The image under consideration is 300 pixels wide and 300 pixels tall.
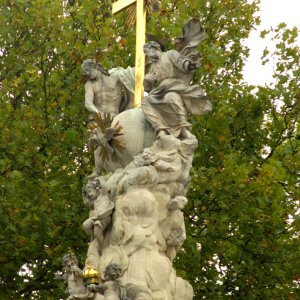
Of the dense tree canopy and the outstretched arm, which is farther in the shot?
the dense tree canopy

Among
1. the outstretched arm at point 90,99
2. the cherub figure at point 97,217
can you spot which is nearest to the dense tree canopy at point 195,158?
the outstretched arm at point 90,99

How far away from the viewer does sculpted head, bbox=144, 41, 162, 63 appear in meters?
11.5

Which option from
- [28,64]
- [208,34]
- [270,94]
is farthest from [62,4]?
[270,94]

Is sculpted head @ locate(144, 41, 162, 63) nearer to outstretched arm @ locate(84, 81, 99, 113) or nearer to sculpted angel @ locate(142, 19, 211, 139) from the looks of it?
sculpted angel @ locate(142, 19, 211, 139)

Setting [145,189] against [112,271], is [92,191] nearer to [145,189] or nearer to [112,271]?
[145,189]

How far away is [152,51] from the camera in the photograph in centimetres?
1152

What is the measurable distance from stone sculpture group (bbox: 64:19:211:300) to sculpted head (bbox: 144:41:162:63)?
11 mm

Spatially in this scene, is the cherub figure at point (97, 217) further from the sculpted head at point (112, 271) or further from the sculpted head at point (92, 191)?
the sculpted head at point (112, 271)

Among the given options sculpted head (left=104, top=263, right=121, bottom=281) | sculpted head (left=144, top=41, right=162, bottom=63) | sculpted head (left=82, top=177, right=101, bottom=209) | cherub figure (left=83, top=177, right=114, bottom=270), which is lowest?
sculpted head (left=104, top=263, right=121, bottom=281)

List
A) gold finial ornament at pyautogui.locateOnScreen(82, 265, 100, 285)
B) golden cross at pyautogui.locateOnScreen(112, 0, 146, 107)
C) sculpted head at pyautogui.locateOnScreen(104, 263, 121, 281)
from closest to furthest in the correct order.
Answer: sculpted head at pyautogui.locateOnScreen(104, 263, 121, 281) < gold finial ornament at pyautogui.locateOnScreen(82, 265, 100, 285) < golden cross at pyautogui.locateOnScreen(112, 0, 146, 107)

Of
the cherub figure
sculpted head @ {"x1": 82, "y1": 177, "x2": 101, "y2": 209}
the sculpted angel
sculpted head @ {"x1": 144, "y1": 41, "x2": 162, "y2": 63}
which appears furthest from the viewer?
sculpted head @ {"x1": 144, "y1": 41, "x2": 162, "y2": 63}

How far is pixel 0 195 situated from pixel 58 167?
1.15 meters

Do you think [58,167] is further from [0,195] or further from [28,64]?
[28,64]

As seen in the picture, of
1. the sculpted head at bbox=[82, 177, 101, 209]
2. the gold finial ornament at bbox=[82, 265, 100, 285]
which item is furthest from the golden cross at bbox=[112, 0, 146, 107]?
Answer: the gold finial ornament at bbox=[82, 265, 100, 285]
